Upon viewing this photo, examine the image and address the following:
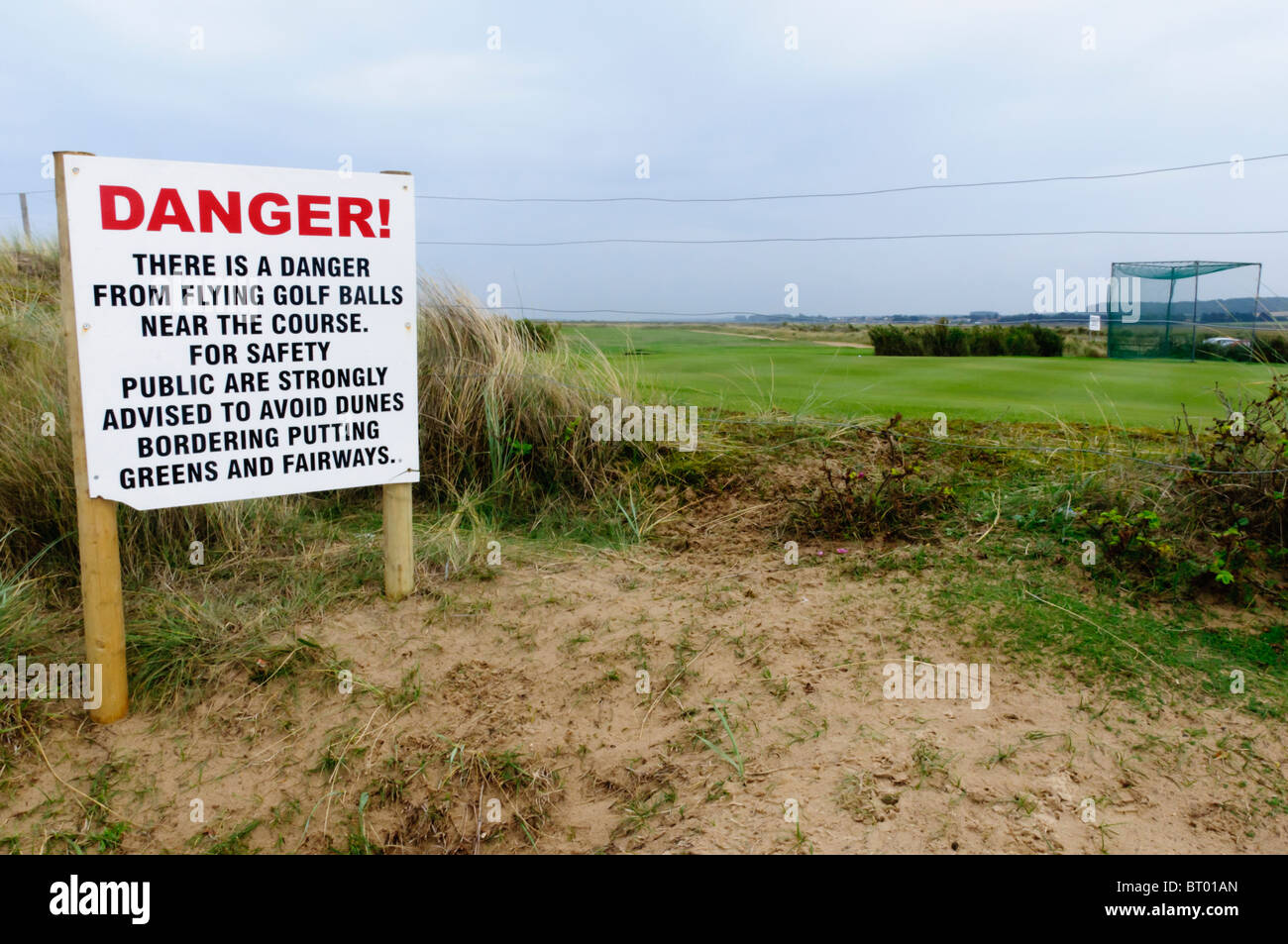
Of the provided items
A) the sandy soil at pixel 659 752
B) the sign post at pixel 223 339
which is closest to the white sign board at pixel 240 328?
the sign post at pixel 223 339

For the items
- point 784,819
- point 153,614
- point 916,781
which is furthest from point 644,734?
point 153,614

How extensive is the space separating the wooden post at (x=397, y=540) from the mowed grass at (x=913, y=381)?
9.75 feet

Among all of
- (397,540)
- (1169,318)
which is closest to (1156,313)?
(1169,318)

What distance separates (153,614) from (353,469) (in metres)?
1.20

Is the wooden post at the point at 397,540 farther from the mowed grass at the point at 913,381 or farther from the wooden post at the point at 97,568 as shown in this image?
the mowed grass at the point at 913,381

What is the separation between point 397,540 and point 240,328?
128cm

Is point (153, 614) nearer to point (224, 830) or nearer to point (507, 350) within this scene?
point (224, 830)

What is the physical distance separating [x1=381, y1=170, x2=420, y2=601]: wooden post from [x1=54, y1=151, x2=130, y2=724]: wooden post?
1214mm

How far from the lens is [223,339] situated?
13.1 ft

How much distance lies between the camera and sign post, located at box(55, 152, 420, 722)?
368cm

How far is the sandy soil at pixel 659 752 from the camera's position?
296cm

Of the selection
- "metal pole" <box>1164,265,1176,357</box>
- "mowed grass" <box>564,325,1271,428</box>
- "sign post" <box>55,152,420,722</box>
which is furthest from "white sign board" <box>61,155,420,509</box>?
"metal pole" <box>1164,265,1176,357</box>

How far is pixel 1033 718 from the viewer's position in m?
3.50

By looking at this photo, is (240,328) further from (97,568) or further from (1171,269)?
(1171,269)
